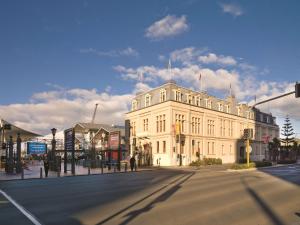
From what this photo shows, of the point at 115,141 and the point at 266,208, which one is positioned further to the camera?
the point at 115,141

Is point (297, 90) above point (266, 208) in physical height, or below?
above

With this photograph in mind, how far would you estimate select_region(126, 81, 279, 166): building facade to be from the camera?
56250mm

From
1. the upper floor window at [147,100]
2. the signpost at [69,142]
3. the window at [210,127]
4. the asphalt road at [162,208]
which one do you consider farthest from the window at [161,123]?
the asphalt road at [162,208]

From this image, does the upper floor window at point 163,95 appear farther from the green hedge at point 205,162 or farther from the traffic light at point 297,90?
the traffic light at point 297,90

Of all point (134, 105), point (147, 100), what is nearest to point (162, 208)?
point (147, 100)

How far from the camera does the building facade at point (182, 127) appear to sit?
185ft

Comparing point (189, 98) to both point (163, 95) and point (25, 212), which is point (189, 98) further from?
point (25, 212)

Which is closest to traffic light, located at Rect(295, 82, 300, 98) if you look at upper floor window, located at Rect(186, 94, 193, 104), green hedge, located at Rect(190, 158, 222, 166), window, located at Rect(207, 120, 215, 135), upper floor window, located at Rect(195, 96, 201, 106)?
green hedge, located at Rect(190, 158, 222, 166)

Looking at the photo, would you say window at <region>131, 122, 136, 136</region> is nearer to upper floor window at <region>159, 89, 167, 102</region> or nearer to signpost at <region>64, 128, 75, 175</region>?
upper floor window at <region>159, 89, 167, 102</region>

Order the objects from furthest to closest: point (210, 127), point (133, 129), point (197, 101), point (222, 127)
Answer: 1. point (222, 127)
2. point (133, 129)
3. point (210, 127)
4. point (197, 101)

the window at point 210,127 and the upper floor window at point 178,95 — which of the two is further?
the window at point 210,127

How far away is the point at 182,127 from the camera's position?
57.8 metres

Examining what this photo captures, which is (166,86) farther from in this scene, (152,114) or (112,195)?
(112,195)

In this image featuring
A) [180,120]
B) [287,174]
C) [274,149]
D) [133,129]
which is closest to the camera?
[287,174]
